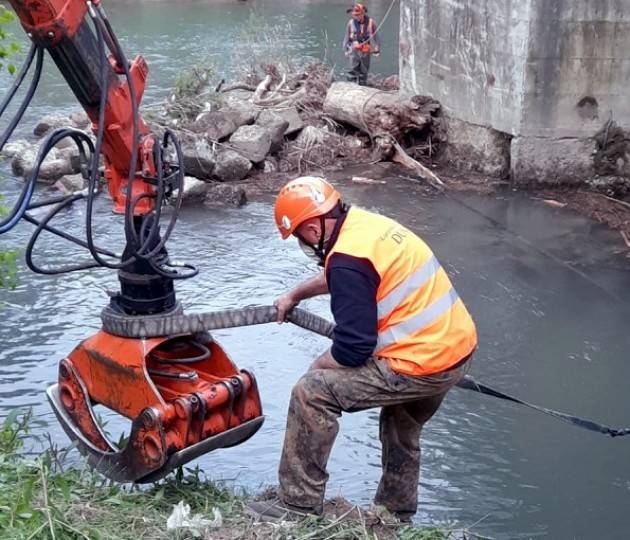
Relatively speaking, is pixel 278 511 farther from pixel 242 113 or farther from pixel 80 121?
pixel 80 121

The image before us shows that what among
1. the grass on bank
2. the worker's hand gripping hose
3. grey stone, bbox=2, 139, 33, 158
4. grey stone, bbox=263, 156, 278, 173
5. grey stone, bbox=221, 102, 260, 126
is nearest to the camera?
the grass on bank

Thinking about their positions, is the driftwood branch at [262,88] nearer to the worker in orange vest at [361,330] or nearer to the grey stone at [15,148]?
the grey stone at [15,148]

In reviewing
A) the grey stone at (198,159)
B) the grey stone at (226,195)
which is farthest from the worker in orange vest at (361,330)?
the grey stone at (198,159)

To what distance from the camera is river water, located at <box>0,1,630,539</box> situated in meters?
5.39

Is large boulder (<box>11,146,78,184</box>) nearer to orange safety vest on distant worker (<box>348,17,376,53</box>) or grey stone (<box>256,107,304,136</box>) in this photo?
grey stone (<box>256,107,304,136</box>)

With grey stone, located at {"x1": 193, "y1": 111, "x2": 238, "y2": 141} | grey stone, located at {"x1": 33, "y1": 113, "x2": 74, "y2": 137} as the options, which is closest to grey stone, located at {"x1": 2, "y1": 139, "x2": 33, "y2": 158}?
grey stone, located at {"x1": 33, "y1": 113, "x2": 74, "y2": 137}

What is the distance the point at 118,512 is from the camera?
4.32 m

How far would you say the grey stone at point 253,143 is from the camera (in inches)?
460

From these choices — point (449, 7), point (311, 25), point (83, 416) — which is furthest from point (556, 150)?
point (311, 25)

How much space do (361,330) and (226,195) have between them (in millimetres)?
6756

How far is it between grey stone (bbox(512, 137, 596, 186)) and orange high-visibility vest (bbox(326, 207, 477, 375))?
7.04m

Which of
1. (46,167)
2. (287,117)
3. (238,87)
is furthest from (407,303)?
(238,87)

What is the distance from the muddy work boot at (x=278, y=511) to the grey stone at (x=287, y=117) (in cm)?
829

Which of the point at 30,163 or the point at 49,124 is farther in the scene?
the point at 49,124
